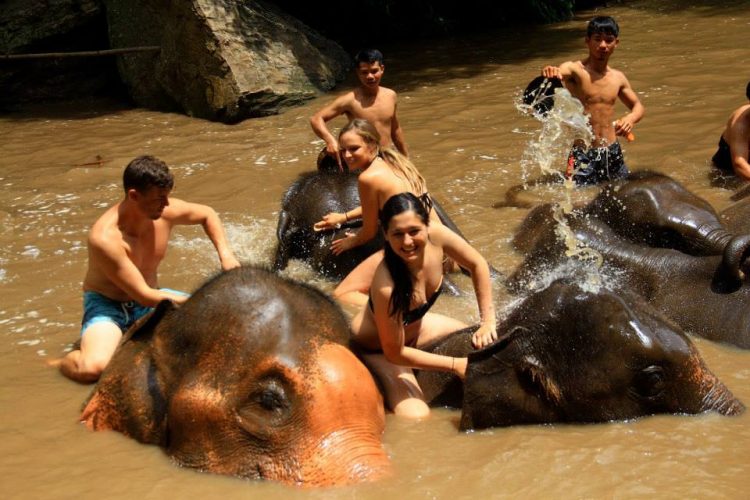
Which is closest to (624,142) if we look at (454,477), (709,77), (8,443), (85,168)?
(709,77)

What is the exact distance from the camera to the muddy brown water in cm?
362

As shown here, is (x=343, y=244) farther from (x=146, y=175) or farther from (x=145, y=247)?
(x=146, y=175)

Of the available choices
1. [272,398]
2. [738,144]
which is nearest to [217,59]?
[738,144]

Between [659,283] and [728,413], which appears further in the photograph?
[659,283]

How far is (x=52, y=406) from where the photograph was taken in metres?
4.41

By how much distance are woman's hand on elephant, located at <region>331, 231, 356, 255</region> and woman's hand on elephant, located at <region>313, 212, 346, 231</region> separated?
0.11 m

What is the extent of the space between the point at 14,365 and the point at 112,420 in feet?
4.04

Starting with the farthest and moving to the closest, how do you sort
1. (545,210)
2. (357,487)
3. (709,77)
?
(709,77) → (545,210) → (357,487)

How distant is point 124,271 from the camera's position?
4676mm

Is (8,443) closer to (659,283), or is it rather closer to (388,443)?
(388,443)

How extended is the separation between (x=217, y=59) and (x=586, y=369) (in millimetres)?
7830

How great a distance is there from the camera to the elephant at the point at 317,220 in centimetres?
587

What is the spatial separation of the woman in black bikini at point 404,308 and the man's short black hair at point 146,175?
44.0 inches

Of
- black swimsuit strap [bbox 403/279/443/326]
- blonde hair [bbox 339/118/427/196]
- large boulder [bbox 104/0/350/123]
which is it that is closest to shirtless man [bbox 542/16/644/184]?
blonde hair [bbox 339/118/427/196]
